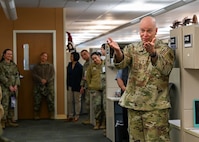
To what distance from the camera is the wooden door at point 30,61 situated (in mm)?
9164

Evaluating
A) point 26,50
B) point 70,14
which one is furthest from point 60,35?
point 70,14

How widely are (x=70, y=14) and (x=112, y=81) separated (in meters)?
4.89

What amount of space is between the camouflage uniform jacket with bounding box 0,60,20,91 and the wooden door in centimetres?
117

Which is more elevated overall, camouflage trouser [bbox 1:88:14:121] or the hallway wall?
the hallway wall

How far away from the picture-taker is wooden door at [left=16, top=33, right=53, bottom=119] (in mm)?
9164

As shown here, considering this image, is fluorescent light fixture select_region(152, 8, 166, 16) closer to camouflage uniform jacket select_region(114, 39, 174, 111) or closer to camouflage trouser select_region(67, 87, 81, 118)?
camouflage trouser select_region(67, 87, 81, 118)

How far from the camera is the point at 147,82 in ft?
10.4

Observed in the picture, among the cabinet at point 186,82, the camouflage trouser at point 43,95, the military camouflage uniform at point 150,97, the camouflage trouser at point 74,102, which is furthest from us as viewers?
the camouflage trouser at point 43,95

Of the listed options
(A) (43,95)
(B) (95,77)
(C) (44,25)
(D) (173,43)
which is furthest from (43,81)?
(D) (173,43)

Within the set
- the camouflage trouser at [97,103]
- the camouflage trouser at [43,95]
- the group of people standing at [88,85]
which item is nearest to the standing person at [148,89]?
the group of people standing at [88,85]

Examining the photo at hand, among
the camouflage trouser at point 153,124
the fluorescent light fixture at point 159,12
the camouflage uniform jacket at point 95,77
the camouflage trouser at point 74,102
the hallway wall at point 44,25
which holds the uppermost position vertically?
the fluorescent light fixture at point 159,12

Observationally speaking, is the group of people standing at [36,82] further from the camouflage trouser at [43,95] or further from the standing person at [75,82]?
the standing person at [75,82]

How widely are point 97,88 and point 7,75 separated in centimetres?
186

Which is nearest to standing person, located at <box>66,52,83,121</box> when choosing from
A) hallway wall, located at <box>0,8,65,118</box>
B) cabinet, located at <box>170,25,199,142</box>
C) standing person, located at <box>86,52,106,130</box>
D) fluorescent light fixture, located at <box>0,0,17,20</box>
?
hallway wall, located at <box>0,8,65,118</box>
